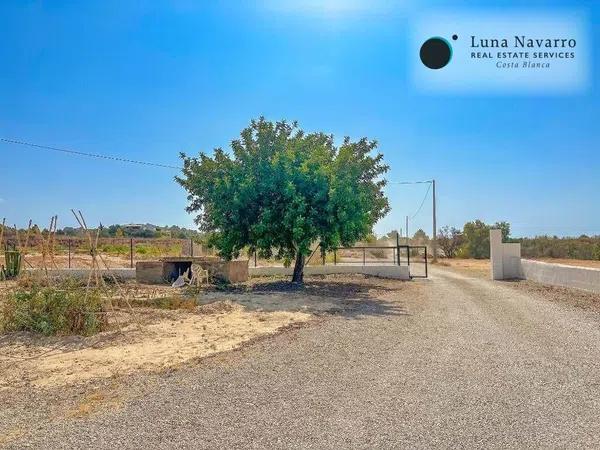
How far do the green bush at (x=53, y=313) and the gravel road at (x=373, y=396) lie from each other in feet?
12.0

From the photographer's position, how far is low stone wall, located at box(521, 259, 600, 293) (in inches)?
641

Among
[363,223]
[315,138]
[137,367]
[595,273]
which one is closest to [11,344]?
[137,367]

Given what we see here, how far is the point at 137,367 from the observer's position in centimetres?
725

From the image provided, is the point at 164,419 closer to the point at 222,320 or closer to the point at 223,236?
the point at 222,320

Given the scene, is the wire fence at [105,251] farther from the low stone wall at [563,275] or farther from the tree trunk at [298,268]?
the low stone wall at [563,275]

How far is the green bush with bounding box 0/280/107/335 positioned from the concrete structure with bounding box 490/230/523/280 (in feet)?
58.3

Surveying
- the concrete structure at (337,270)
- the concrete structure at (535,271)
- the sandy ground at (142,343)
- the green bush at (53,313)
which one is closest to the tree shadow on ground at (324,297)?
the sandy ground at (142,343)

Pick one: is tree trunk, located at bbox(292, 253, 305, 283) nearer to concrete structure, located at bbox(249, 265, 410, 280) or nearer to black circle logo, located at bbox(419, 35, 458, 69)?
concrete structure, located at bbox(249, 265, 410, 280)

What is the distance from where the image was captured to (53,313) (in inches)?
389

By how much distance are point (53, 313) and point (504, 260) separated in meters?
19.1

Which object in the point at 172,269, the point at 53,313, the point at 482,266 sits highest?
the point at 172,269

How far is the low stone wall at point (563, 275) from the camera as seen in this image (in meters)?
Answer: 16.3

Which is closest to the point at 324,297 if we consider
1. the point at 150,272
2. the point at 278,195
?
the point at 278,195

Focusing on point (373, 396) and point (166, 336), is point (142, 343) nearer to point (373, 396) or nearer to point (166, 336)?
point (166, 336)
